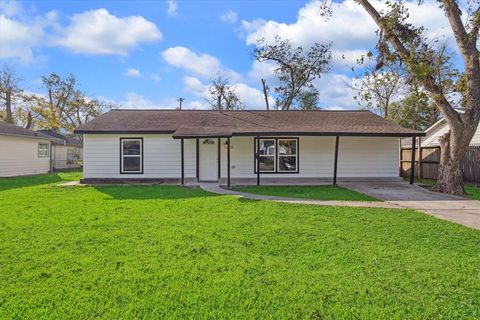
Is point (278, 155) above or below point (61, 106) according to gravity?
below

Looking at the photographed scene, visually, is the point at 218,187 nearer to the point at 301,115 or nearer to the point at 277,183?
the point at 277,183

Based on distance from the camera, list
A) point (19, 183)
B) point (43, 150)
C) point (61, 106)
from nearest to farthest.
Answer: point (19, 183) < point (43, 150) < point (61, 106)

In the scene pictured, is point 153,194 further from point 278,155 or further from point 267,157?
point 278,155

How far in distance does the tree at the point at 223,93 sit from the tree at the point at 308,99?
6638 mm

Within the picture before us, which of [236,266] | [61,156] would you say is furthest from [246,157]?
[61,156]

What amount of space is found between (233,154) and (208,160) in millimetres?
1125

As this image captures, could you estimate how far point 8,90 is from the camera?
32812mm

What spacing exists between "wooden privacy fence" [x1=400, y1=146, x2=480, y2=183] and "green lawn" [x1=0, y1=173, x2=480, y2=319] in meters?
9.60

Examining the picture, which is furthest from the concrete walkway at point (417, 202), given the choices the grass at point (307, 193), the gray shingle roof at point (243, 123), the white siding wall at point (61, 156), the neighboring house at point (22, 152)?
the white siding wall at point (61, 156)

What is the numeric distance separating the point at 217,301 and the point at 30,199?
8.69 meters

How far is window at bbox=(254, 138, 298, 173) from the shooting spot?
571 inches

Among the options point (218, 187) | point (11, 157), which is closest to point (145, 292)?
point (218, 187)

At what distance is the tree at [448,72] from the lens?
10.7 m

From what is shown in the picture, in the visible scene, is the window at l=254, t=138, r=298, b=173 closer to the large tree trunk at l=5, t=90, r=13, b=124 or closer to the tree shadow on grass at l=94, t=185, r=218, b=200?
the tree shadow on grass at l=94, t=185, r=218, b=200
